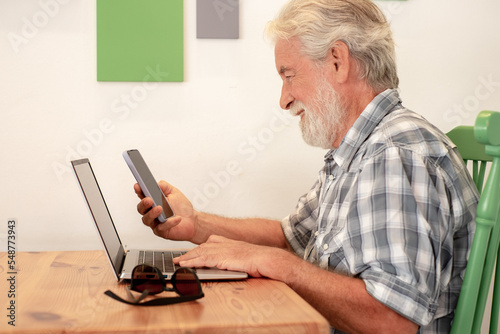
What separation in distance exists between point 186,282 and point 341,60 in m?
0.62

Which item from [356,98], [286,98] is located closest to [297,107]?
[286,98]

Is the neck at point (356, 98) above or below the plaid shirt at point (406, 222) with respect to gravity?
above

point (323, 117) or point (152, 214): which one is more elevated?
point (323, 117)

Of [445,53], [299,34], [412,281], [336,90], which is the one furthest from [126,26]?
[412,281]

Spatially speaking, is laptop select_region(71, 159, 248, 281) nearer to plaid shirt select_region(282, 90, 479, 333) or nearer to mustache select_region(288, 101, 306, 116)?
plaid shirt select_region(282, 90, 479, 333)

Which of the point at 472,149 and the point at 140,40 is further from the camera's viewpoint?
the point at 140,40

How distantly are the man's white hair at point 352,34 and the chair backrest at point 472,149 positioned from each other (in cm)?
19

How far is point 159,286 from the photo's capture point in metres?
1.00

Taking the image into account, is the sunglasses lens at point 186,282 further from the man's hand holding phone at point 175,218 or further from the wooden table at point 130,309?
the man's hand holding phone at point 175,218

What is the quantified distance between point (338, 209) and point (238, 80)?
616 millimetres

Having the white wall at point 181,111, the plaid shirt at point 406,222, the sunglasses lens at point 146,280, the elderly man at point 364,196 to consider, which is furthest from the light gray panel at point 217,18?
the sunglasses lens at point 146,280

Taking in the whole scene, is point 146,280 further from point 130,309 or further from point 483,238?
point 483,238

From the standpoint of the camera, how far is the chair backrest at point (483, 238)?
1.00 meters

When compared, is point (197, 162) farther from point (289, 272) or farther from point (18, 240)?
point (289, 272)
